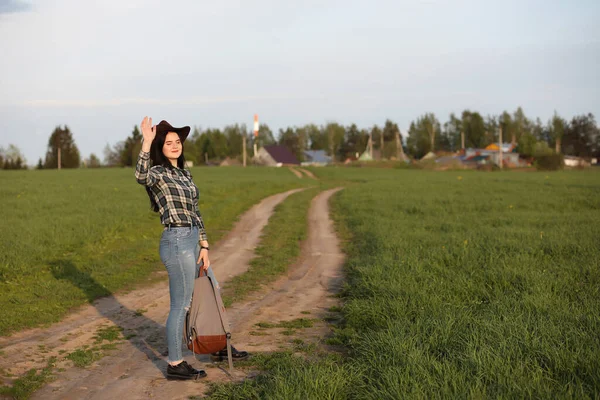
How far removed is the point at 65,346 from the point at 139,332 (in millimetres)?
916

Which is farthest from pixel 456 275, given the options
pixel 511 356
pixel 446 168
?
pixel 446 168

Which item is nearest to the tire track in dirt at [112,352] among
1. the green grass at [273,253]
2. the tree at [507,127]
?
the green grass at [273,253]

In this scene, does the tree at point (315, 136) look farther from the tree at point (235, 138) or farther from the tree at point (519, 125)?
the tree at point (519, 125)

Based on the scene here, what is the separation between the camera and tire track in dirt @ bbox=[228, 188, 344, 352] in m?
6.62

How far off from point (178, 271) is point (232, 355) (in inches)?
43.9

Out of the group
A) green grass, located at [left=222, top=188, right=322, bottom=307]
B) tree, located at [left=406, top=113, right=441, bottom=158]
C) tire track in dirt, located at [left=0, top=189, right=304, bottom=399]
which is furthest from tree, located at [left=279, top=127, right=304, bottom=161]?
tire track in dirt, located at [left=0, top=189, right=304, bottom=399]

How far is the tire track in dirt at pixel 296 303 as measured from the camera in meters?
6.62

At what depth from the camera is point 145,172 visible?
5.19 metres

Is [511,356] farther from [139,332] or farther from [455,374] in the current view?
[139,332]

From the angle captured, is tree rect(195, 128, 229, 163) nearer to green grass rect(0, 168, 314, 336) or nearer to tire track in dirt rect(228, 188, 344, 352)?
green grass rect(0, 168, 314, 336)

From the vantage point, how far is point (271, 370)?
17.6 feet

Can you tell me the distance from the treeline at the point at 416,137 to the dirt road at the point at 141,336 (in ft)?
367

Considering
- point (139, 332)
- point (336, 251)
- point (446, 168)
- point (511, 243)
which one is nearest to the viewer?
point (139, 332)

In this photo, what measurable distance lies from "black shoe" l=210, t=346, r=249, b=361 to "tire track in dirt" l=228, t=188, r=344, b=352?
0.32m
